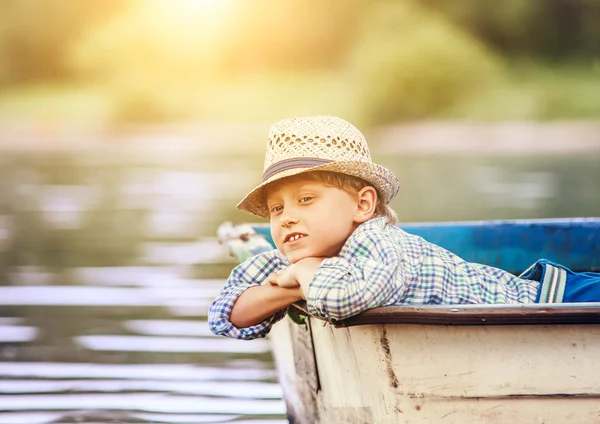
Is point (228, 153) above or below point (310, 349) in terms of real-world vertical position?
above

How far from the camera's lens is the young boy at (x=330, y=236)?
1801mm

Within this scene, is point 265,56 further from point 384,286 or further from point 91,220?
point 384,286

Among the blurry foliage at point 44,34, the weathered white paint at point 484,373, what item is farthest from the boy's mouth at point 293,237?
the blurry foliage at point 44,34

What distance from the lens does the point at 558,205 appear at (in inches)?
377

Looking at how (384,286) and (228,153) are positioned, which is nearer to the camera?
(384,286)

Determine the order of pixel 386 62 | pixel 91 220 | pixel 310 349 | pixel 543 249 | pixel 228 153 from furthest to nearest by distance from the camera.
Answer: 1. pixel 386 62
2. pixel 228 153
3. pixel 91 220
4. pixel 543 249
5. pixel 310 349

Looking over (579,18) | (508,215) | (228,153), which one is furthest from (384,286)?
(579,18)

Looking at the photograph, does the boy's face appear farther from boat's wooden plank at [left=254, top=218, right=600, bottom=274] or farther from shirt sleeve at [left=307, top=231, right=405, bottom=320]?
boat's wooden plank at [left=254, top=218, right=600, bottom=274]

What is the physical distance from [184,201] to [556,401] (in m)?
9.28

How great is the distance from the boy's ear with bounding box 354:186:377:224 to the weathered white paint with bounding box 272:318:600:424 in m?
0.24

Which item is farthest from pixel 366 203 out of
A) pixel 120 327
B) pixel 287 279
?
pixel 120 327

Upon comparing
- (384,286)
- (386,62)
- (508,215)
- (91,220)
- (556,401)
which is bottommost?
(556,401)

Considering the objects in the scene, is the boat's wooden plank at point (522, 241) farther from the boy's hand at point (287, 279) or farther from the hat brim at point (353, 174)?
Result: the boy's hand at point (287, 279)

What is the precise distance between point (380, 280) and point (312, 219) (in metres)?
0.23
